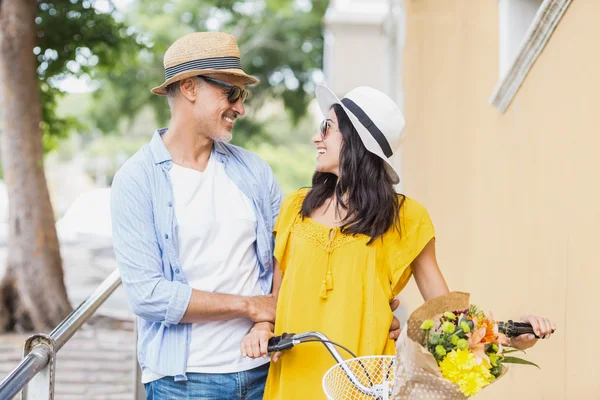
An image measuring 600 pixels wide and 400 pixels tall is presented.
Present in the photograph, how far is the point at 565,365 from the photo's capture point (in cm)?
287

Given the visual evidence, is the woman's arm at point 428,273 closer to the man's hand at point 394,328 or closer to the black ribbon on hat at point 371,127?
the man's hand at point 394,328

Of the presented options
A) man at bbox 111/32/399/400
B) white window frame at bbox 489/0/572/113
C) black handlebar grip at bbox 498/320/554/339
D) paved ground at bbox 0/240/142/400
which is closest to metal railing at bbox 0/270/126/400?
man at bbox 111/32/399/400

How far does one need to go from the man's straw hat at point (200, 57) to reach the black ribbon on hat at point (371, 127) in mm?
407

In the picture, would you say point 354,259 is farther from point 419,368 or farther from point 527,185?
point 527,185

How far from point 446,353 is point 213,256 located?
3.52ft

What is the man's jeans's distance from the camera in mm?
2545

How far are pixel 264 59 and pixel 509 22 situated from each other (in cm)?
1836

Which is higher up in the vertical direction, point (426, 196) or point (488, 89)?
point (488, 89)

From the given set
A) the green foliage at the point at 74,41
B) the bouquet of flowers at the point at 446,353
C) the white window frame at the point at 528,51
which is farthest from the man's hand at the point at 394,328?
the green foliage at the point at 74,41

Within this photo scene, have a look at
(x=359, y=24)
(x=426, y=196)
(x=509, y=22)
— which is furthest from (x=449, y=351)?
(x=359, y=24)

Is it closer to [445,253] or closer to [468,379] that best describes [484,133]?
[445,253]

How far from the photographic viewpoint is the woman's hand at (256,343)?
7.87 ft

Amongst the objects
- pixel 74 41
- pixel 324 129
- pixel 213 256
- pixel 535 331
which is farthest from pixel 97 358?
pixel 535 331

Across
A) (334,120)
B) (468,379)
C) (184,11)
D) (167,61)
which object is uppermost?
(184,11)
